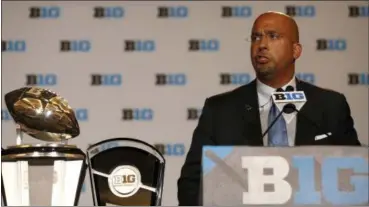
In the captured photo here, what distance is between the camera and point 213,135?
167 centimetres

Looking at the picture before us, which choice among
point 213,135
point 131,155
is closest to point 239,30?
point 213,135

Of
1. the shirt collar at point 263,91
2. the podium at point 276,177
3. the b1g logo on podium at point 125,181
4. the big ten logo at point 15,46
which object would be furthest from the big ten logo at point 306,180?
the big ten logo at point 15,46

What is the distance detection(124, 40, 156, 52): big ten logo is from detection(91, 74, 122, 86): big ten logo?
126mm

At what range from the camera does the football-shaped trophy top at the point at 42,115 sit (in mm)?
1133

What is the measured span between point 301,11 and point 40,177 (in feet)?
6.60

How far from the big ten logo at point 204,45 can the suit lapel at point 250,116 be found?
43.1 inches

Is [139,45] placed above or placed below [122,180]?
above

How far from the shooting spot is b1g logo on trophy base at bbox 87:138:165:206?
1.24 metres

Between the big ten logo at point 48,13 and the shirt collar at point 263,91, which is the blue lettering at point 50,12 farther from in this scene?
the shirt collar at point 263,91

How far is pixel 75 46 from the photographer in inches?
114

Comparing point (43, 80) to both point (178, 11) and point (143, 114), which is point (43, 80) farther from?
point (178, 11)

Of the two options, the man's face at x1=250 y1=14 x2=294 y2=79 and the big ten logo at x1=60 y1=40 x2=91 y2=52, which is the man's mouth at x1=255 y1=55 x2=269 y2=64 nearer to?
the man's face at x1=250 y1=14 x2=294 y2=79

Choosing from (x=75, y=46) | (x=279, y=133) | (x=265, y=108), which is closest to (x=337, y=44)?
(x=75, y=46)

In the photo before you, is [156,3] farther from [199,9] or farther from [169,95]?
[169,95]
